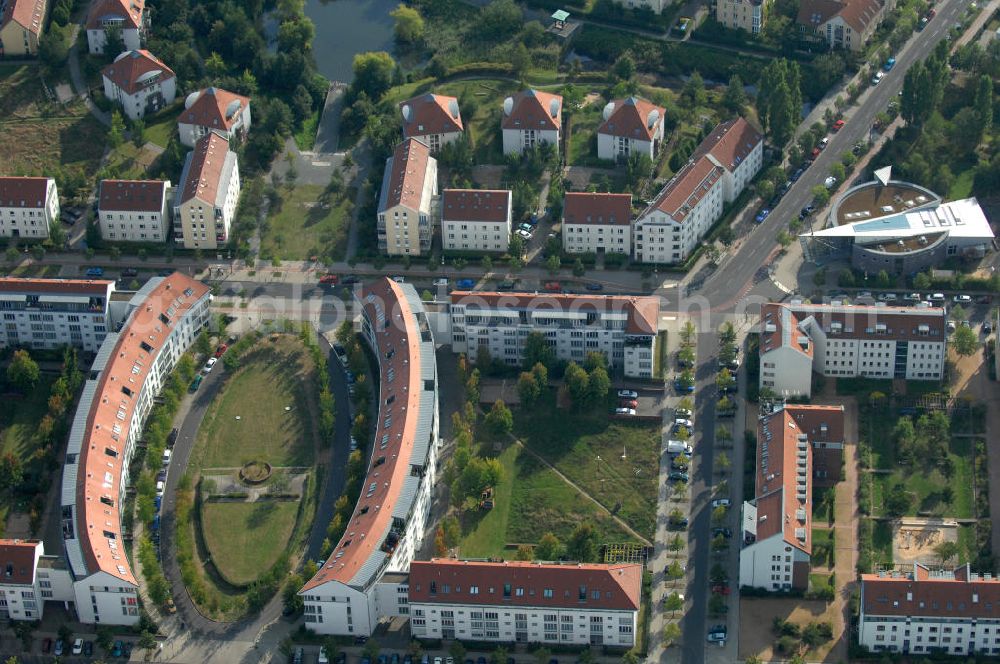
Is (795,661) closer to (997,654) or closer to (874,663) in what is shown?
(874,663)

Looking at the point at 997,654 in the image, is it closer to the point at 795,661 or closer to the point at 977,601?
the point at 977,601

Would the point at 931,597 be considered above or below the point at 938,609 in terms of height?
above

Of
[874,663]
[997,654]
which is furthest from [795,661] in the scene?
[997,654]

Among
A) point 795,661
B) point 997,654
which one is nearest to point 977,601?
point 997,654

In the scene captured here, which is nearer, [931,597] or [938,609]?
[938,609]
